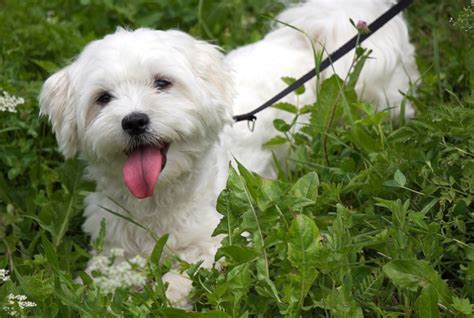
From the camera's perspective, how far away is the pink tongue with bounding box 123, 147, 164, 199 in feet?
12.6

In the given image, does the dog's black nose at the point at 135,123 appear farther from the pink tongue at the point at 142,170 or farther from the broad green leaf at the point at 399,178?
the broad green leaf at the point at 399,178

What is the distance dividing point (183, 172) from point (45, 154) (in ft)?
4.97

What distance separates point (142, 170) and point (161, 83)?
1.38 ft

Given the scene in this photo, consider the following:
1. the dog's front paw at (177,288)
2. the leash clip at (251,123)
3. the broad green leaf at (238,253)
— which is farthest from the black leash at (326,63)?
the broad green leaf at (238,253)

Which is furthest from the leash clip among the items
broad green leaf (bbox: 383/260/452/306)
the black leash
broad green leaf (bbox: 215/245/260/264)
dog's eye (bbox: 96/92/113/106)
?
broad green leaf (bbox: 383/260/452/306)

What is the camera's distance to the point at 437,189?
3551 mm

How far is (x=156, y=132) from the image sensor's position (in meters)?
3.77

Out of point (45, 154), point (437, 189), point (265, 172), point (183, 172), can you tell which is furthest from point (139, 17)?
point (437, 189)

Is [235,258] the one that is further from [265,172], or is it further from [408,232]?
[265,172]

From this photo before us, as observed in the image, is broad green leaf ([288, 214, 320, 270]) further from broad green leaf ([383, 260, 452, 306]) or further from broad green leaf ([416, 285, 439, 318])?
broad green leaf ([416, 285, 439, 318])

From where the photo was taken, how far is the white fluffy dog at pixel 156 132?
381 centimetres

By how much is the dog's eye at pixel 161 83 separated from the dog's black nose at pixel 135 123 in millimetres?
249

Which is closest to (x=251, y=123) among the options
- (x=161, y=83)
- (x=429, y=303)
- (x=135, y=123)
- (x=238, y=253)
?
(x=161, y=83)

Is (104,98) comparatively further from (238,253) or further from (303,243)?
(303,243)
